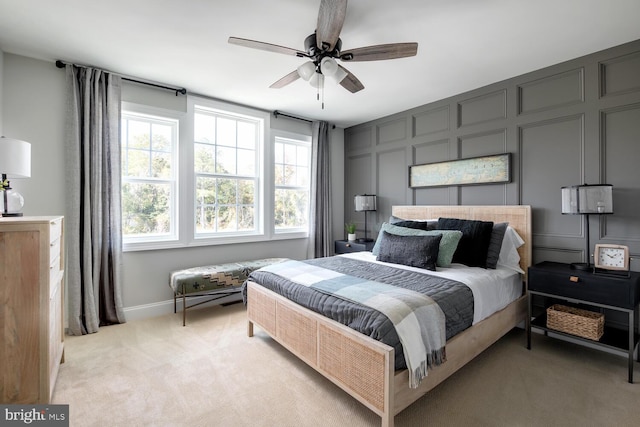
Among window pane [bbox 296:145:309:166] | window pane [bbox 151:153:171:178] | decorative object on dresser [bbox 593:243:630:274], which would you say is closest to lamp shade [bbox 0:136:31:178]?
window pane [bbox 151:153:171:178]

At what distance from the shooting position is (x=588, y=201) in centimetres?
239

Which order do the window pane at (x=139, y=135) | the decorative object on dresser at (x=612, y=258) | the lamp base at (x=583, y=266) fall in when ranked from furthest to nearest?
the window pane at (x=139, y=135), the lamp base at (x=583, y=266), the decorative object on dresser at (x=612, y=258)

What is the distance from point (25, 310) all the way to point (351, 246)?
137 inches

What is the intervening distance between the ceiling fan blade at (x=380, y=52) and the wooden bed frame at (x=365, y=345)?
1.86 metres

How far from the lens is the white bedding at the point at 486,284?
221 cm

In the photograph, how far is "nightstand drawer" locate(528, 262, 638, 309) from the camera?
2092 mm

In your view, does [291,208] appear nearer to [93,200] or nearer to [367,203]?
[367,203]

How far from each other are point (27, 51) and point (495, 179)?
474cm

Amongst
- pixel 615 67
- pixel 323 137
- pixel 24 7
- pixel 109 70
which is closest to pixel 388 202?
pixel 323 137

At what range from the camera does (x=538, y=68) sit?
291cm

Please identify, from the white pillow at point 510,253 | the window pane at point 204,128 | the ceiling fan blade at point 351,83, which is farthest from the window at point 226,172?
the white pillow at point 510,253

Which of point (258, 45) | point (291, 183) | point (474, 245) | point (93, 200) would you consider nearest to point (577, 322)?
point (474, 245)

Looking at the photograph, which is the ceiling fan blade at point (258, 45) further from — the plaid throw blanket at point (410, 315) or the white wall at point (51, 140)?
the white wall at point (51, 140)

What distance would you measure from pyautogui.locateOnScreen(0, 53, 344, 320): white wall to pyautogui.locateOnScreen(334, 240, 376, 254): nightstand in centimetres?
228
